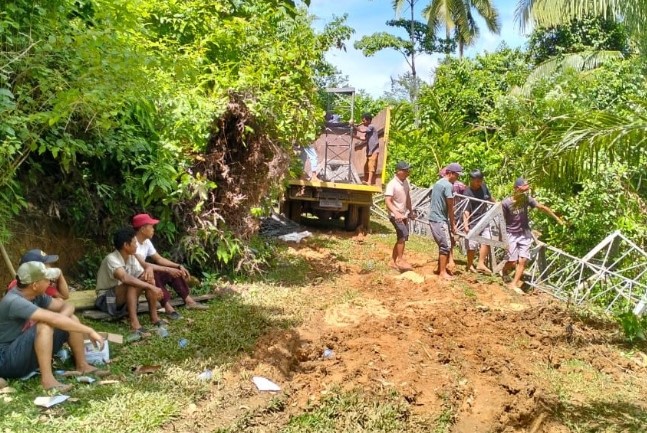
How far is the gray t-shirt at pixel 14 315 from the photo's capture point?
4.40m

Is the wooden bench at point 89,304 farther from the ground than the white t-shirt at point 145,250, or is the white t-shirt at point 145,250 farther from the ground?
the white t-shirt at point 145,250

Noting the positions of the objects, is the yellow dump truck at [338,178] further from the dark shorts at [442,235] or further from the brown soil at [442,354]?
the brown soil at [442,354]

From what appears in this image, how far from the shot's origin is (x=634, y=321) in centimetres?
682

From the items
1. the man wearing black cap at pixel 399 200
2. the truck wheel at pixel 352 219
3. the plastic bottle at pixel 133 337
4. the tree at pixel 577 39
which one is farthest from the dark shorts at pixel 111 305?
the tree at pixel 577 39

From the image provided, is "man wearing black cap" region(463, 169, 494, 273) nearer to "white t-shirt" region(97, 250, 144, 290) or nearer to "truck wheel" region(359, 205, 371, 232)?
"truck wheel" region(359, 205, 371, 232)

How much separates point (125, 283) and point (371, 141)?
8109mm

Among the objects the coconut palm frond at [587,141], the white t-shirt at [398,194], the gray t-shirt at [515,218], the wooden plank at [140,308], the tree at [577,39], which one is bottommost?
the wooden plank at [140,308]

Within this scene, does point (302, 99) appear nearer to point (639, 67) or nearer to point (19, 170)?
point (19, 170)

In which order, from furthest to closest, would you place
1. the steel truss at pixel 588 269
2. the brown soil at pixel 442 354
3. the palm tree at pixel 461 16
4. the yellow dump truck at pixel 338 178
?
the palm tree at pixel 461 16 → the yellow dump truck at pixel 338 178 → the steel truss at pixel 588 269 → the brown soil at pixel 442 354

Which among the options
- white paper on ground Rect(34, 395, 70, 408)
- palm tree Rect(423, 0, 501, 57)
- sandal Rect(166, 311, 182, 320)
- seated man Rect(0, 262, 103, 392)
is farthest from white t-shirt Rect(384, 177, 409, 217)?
palm tree Rect(423, 0, 501, 57)

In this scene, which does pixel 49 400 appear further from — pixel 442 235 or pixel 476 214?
pixel 476 214

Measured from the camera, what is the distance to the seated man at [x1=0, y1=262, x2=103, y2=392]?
14.4ft

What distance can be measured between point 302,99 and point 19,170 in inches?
144

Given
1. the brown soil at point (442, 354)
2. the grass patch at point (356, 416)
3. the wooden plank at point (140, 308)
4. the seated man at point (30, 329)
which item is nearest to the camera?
the grass patch at point (356, 416)
